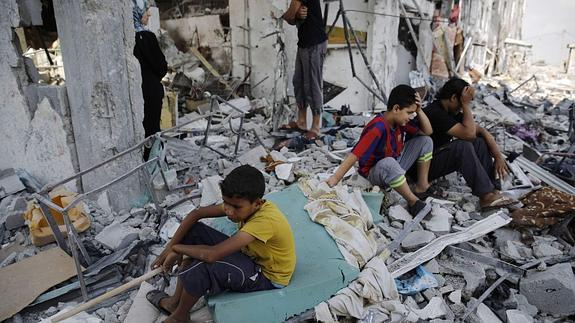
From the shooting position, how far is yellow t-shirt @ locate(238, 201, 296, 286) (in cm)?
215

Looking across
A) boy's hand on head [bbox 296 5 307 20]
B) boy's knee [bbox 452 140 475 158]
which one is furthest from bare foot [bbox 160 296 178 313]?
boy's hand on head [bbox 296 5 307 20]

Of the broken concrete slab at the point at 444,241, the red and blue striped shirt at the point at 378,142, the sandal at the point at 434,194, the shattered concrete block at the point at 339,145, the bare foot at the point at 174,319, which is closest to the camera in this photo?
the bare foot at the point at 174,319

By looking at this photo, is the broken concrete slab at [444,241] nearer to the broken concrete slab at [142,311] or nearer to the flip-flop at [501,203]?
the flip-flop at [501,203]

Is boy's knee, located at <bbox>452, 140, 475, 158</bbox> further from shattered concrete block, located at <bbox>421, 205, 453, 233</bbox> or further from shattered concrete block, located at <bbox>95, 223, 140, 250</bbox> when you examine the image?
shattered concrete block, located at <bbox>95, 223, 140, 250</bbox>

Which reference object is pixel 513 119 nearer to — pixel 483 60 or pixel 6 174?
pixel 6 174

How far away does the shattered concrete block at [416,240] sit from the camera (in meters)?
3.18

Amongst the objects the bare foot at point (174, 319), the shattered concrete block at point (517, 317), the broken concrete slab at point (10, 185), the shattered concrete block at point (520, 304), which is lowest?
the shattered concrete block at point (520, 304)

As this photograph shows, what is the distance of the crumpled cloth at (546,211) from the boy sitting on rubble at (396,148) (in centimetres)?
82

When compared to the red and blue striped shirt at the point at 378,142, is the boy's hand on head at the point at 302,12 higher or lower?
higher

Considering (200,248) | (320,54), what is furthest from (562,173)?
(200,248)

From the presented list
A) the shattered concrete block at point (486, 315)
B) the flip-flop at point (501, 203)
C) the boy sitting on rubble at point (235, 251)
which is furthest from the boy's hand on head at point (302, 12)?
the shattered concrete block at point (486, 315)

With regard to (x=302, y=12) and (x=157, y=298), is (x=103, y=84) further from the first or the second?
(x=302, y=12)

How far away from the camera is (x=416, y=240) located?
3.21 meters

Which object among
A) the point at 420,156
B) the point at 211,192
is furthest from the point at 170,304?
the point at 420,156
